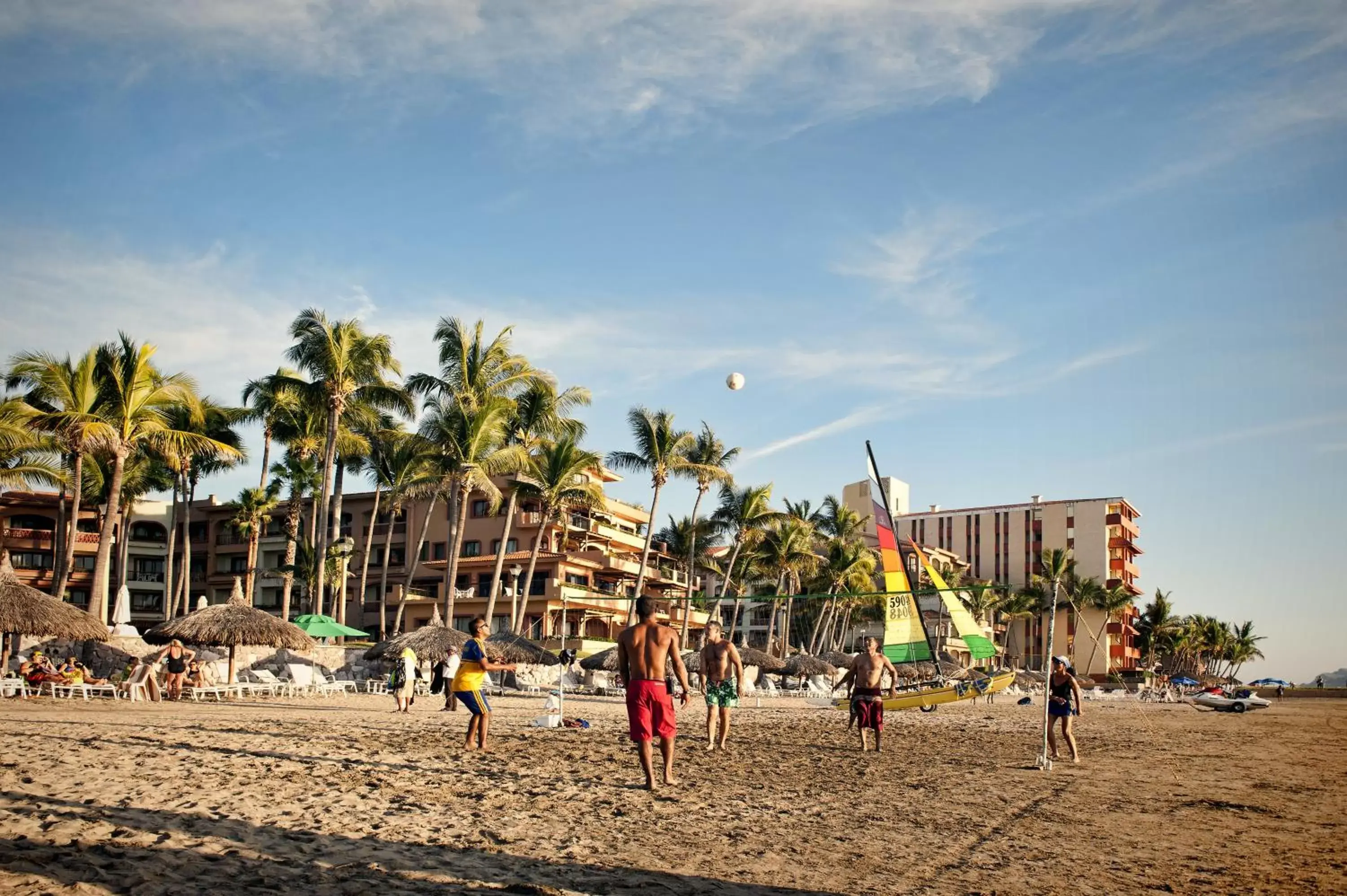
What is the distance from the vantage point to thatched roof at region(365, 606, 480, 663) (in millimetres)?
30594

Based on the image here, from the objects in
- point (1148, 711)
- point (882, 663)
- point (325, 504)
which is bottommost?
point (1148, 711)

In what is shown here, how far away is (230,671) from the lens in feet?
89.1

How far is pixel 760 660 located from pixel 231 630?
19.4m

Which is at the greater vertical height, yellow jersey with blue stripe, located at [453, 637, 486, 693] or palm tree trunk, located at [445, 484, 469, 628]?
palm tree trunk, located at [445, 484, 469, 628]

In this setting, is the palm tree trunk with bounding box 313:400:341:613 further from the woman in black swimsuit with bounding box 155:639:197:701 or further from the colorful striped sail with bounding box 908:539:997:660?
the colorful striped sail with bounding box 908:539:997:660

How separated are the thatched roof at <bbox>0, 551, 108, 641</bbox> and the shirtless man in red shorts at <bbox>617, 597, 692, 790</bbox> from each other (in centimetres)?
1930

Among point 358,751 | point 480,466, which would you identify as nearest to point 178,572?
point 480,466

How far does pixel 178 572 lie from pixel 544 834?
62989 millimetres

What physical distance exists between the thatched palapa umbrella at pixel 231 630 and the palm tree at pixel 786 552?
36.3m

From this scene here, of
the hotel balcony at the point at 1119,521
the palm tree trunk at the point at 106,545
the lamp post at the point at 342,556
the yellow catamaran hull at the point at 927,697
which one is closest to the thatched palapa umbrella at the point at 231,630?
the palm tree trunk at the point at 106,545

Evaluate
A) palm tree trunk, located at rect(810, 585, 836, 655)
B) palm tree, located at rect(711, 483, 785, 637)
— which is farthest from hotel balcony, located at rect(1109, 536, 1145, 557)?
palm tree, located at rect(711, 483, 785, 637)

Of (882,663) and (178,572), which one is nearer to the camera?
(882,663)

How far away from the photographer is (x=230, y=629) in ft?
87.0

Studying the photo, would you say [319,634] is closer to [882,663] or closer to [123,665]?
[123,665]
